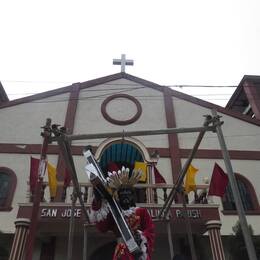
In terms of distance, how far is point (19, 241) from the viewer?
9.11 metres

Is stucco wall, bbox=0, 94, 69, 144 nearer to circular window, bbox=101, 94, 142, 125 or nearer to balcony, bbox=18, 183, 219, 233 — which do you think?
circular window, bbox=101, 94, 142, 125

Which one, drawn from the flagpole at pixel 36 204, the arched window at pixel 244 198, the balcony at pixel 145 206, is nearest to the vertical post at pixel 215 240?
the balcony at pixel 145 206

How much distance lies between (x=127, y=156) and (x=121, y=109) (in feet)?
8.24

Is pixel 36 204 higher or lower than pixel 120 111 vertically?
lower

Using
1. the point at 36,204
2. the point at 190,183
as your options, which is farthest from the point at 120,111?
the point at 36,204

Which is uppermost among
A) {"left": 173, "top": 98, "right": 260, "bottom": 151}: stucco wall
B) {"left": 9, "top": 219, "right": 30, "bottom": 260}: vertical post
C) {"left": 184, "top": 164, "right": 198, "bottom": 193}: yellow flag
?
{"left": 173, "top": 98, "right": 260, "bottom": 151}: stucco wall

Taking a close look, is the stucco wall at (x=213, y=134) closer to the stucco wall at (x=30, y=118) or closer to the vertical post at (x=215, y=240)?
the vertical post at (x=215, y=240)

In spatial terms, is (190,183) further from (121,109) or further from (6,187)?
(6,187)

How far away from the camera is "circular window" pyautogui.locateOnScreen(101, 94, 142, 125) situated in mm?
14560

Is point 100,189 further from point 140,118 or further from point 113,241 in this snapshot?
point 140,118

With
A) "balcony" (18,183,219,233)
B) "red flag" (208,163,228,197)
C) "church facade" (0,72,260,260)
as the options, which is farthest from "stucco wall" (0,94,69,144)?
"red flag" (208,163,228,197)

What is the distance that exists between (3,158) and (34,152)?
1.21 m

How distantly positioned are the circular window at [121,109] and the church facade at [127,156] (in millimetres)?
45

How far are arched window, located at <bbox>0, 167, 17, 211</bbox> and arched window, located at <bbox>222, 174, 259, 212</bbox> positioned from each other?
26.0 ft
